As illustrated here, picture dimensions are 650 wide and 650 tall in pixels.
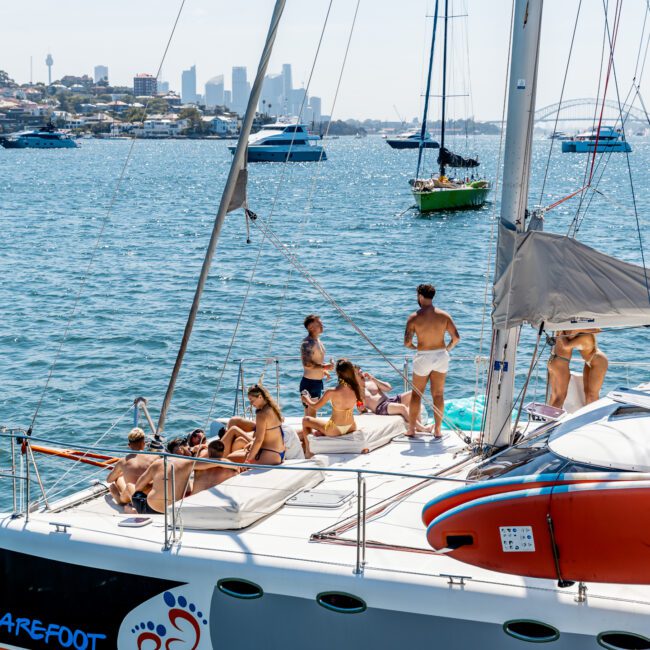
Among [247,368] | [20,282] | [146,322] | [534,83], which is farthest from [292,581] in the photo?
[20,282]

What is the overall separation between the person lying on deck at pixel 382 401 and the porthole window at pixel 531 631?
380cm

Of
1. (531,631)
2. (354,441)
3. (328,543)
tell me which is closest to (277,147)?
(354,441)

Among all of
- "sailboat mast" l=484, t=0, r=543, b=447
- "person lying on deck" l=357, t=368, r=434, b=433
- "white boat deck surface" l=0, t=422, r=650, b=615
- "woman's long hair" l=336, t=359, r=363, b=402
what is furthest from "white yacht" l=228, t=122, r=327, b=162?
"white boat deck surface" l=0, t=422, r=650, b=615

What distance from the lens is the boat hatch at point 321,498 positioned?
28.0ft

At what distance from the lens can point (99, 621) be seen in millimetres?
7945

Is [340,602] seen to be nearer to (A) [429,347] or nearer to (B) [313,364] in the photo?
(A) [429,347]

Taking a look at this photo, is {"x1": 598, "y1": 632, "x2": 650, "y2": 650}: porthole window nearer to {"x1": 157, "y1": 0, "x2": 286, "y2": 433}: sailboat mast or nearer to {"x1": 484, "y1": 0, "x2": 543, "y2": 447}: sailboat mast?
{"x1": 484, "y1": 0, "x2": 543, "y2": 447}: sailboat mast

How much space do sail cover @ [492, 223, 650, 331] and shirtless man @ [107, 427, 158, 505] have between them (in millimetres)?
3385

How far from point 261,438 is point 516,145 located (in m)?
3.30

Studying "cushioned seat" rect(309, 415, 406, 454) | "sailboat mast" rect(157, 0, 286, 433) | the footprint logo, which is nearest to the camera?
the footprint logo

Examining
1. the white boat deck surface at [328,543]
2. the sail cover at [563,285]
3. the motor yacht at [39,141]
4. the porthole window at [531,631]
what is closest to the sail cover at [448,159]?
the sail cover at [563,285]

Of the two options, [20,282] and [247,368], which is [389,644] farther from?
[20,282]

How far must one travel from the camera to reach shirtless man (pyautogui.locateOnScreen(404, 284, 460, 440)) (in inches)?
406

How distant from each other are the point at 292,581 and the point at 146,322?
18.4 metres
